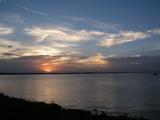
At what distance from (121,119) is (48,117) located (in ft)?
24.4

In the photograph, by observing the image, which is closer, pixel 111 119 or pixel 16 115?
pixel 16 115

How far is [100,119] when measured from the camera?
2012 centimetres

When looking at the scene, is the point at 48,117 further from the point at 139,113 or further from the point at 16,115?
the point at 139,113

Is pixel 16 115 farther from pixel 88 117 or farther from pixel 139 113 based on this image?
pixel 139 113

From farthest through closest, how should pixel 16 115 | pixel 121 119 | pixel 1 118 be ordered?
pixel 121 119 → pixel 16 115 → pixel 1 118

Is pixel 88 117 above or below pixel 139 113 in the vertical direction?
above

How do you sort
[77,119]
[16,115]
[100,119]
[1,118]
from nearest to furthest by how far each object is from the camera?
[1,118], [16,115], [77,119], [100,119]

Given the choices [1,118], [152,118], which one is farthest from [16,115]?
[152,118]

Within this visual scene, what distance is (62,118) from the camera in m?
18.3

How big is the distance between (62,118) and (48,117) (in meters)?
1.05

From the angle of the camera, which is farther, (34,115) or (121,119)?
(121,119)

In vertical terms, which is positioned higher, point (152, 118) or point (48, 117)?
point (48, 117)

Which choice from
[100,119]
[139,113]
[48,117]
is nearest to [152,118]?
[139,113]

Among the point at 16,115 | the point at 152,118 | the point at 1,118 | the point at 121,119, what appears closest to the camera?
the point at 1,118
